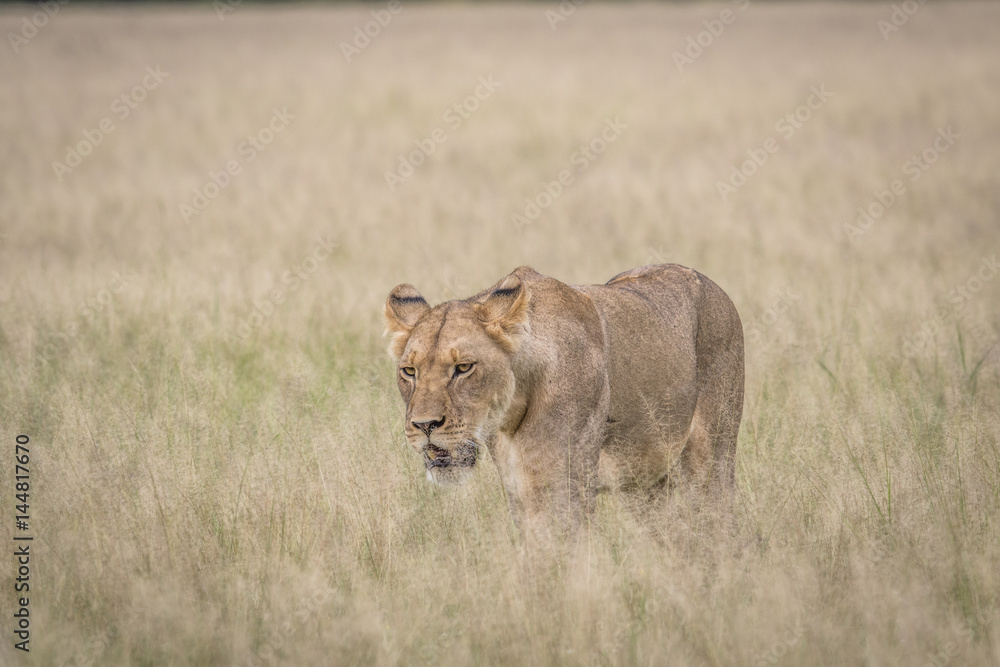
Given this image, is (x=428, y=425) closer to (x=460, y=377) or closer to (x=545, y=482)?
(x=460, y=377)

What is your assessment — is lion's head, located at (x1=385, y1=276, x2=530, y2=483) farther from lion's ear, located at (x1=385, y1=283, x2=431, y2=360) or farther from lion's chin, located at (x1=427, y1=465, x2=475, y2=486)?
lion's ear, located at (x1=385, y1=283, x2=431, y2=360)

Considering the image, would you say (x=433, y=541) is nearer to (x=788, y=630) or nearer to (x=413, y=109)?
(x=788, y=630)

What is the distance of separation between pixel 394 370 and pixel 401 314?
→ 2.54 meters

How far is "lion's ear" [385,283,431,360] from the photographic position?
418 cm

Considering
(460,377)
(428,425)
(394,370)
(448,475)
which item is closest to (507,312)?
(460,377)

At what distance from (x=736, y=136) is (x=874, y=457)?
40.8 ft

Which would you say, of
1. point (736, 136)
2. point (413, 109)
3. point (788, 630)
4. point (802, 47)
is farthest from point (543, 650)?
point (802, 47)

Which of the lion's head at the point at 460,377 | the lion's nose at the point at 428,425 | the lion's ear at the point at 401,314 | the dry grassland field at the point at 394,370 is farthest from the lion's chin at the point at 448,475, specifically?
the lion's ear at the point at 401,314

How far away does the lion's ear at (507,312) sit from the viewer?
390 centimetres

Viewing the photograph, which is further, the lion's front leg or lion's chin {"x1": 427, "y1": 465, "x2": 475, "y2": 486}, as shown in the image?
the lion's front leg

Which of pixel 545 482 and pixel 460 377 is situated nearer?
pixel 460 377

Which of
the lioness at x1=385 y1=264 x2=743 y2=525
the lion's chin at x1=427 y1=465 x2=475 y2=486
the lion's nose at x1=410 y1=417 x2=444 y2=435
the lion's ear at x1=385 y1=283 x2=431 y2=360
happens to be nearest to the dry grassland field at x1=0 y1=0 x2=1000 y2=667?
the lioness at x1=385 y1=264 x2=743 y2=525

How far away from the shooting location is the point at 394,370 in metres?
6.79

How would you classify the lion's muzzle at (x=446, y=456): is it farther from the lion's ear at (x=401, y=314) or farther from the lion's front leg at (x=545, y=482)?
the lion's ear at (x=401, y=314)
